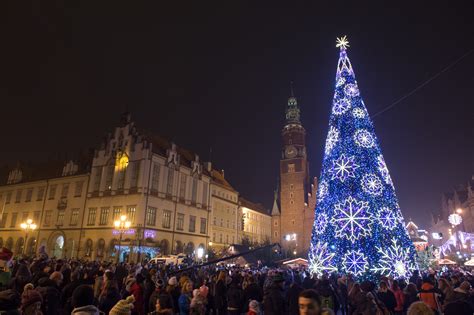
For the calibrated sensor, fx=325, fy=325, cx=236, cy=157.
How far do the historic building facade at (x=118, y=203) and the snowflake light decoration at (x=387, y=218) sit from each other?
1129 inches

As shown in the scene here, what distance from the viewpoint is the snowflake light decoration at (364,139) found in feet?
54.7

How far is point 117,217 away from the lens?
1613 inches

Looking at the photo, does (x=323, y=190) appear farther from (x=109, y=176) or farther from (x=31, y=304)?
(x=109, y=176)

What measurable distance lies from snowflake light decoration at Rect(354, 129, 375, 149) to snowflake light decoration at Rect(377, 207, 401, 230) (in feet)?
10.8

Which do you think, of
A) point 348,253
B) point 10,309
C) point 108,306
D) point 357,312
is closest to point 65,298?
point 108,306

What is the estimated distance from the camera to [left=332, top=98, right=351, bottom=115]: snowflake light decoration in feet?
58.3

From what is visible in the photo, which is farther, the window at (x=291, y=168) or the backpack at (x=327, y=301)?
the window at (x=291, y=168)

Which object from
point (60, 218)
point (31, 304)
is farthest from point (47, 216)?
point (31, 304)

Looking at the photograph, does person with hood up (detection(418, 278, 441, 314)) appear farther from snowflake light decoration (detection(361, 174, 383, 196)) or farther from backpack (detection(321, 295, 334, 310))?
snowflake light decoration (detection(361, 174, 383, 196))

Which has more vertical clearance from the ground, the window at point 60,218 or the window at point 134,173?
the window at point 134,173

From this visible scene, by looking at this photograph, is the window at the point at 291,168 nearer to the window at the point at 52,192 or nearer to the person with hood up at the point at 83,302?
the window at the point at 52,192

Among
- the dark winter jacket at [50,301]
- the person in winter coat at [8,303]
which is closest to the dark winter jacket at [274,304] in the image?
the dark winter jacket at [50,301]

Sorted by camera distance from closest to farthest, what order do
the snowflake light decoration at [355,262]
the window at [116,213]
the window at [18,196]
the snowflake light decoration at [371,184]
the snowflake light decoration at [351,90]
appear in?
the snowflake light decoration at [355,262]
the snowflake light decoration at [371,184]
the snowflake light decoration at [351,90]
the window at [116,213]
the window at [18,196]

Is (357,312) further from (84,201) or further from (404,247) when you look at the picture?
(84,201)
